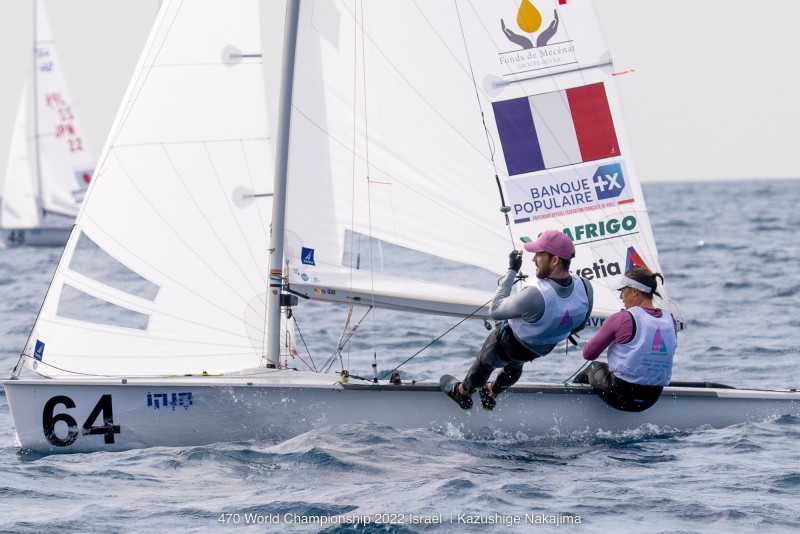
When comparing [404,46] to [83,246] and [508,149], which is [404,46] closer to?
[508,149]

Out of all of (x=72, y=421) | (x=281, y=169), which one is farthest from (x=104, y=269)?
(x=281, y=169)

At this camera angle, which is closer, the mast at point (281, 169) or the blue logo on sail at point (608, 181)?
the mast at point (281, 169)

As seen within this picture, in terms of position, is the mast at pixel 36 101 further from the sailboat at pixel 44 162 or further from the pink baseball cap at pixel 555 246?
the pink baseball cap at pixel 555 246

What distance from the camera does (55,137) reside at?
106 feet

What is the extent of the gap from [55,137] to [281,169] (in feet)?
85.8

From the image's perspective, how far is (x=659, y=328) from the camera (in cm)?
712

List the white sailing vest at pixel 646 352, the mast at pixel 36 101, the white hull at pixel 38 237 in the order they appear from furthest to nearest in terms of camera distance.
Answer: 1. the white hull at pixel 38 237
2. the mast at pixel 36 101
3. the white sailing vest at pixel 646 352

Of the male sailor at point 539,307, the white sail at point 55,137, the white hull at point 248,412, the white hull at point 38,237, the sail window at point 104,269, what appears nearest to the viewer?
the male sailor at point 539,307

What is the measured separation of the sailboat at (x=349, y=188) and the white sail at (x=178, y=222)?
0.5 inches

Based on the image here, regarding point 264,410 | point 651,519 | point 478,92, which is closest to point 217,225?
point 264,410

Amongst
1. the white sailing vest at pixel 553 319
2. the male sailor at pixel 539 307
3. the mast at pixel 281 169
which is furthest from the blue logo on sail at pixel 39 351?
the white sailing vest at pixel 553 319

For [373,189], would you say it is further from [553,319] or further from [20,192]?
[20,192]

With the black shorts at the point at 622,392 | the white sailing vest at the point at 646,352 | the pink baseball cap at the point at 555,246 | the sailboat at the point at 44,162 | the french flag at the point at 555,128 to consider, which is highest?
the sailboat at the point at 44,162

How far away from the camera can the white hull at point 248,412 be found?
7.34m
